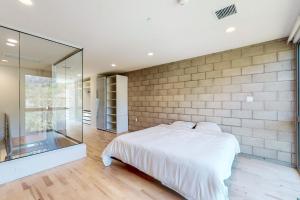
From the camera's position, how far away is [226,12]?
6.67ft

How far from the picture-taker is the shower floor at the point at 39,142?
3097 mm

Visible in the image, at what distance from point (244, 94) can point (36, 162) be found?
4.42 metres

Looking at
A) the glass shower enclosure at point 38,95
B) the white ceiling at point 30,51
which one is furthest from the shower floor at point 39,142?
the white ceiling at point 30,51

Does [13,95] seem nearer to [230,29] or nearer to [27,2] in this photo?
[27,2]

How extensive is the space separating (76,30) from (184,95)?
3.10 metres

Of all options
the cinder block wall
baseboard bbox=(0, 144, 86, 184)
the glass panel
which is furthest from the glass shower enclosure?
the cinder block wall

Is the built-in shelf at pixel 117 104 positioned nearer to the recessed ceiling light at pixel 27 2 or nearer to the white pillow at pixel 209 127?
the white pillow at pixel 209 127

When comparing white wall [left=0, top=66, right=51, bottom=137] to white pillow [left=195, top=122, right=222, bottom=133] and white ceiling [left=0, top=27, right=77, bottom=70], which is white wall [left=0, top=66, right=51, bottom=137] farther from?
white pillow [left=195, top=122, right=222, bottom=133]

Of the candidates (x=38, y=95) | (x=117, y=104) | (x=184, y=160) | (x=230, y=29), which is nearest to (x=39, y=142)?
(x=38, y=95)

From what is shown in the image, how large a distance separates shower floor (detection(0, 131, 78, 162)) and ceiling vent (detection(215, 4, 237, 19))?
3.73m

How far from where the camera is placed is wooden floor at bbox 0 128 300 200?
2.01 meters

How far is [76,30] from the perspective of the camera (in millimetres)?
2525

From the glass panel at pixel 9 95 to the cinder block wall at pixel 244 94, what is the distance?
374cm

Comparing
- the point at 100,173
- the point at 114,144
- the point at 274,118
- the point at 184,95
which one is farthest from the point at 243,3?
the point at 100,173
